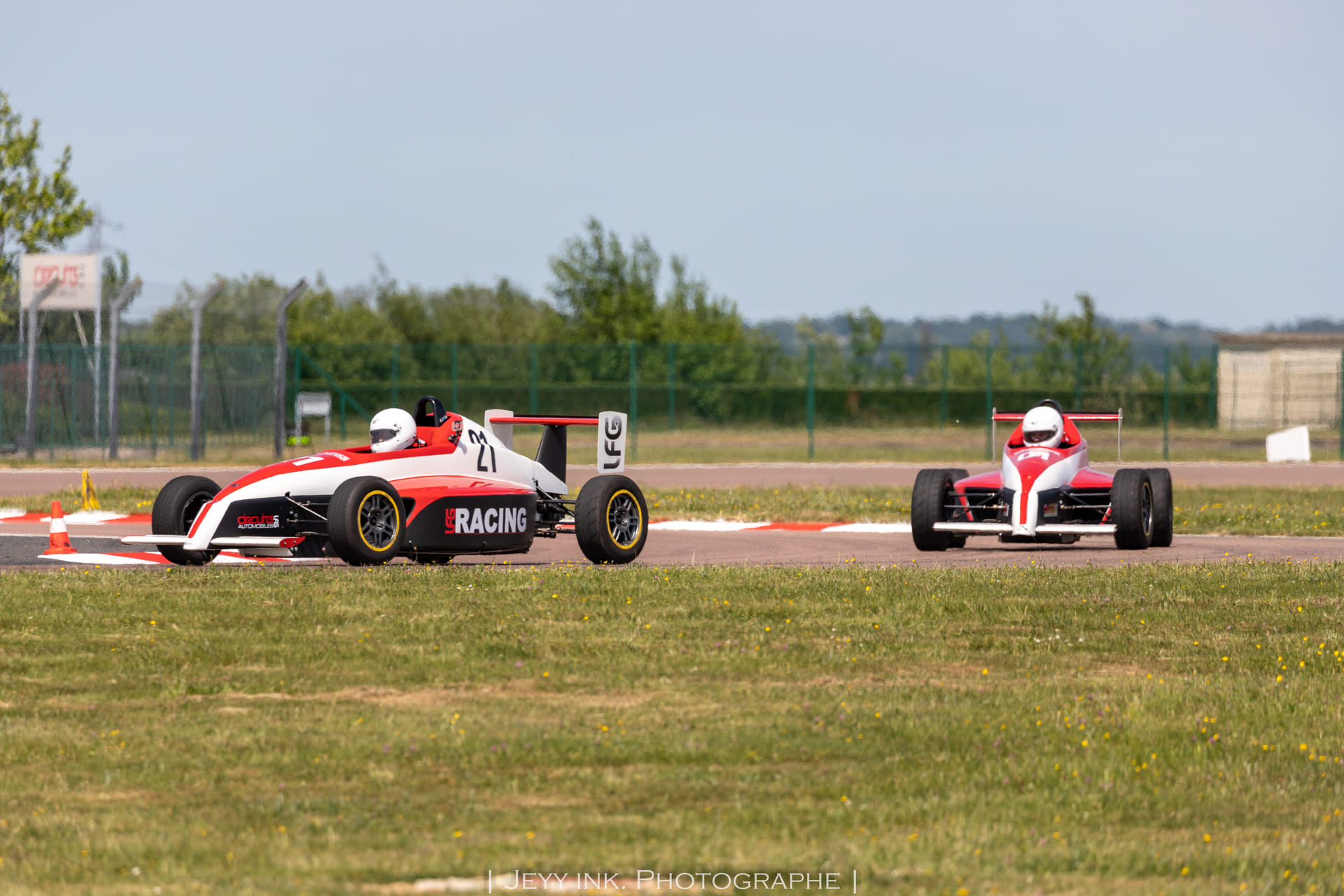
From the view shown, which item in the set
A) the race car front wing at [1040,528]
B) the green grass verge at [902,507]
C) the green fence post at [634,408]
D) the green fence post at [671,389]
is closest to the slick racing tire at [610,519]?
the race car front wing at [1040,528]

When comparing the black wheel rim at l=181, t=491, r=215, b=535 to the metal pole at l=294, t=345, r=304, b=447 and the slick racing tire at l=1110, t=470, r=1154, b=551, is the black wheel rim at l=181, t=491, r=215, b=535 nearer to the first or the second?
the slick racing tire at l=1110, t=470, r=1154, b=551

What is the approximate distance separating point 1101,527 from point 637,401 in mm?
28900

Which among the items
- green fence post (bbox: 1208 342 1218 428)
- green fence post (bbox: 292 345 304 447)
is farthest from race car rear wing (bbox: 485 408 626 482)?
green fence post (bbox: 1208 342 1218 428)

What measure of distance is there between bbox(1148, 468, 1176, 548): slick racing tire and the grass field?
5635 millimetres

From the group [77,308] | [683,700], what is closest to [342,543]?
[683,700]

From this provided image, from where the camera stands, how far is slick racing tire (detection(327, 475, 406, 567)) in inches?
537

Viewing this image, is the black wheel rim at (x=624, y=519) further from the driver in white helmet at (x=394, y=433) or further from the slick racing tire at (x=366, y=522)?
the slick racing tire at (x=366, y=522)

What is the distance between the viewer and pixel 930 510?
1747cm

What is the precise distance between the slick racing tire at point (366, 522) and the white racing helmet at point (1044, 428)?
23.4ft

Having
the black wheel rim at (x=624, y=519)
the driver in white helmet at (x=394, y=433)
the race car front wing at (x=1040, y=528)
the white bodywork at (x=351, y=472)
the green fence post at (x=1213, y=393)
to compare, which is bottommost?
the race car front wing at (x=1040, y=528)

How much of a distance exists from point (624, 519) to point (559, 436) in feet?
5.08

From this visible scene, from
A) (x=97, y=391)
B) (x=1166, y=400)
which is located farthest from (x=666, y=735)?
(x=1166, y=400)

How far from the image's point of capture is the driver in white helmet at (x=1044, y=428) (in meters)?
17.9

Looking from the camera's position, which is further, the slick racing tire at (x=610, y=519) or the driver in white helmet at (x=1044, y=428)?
the driver in white helmet at (x=1044, y=428)
